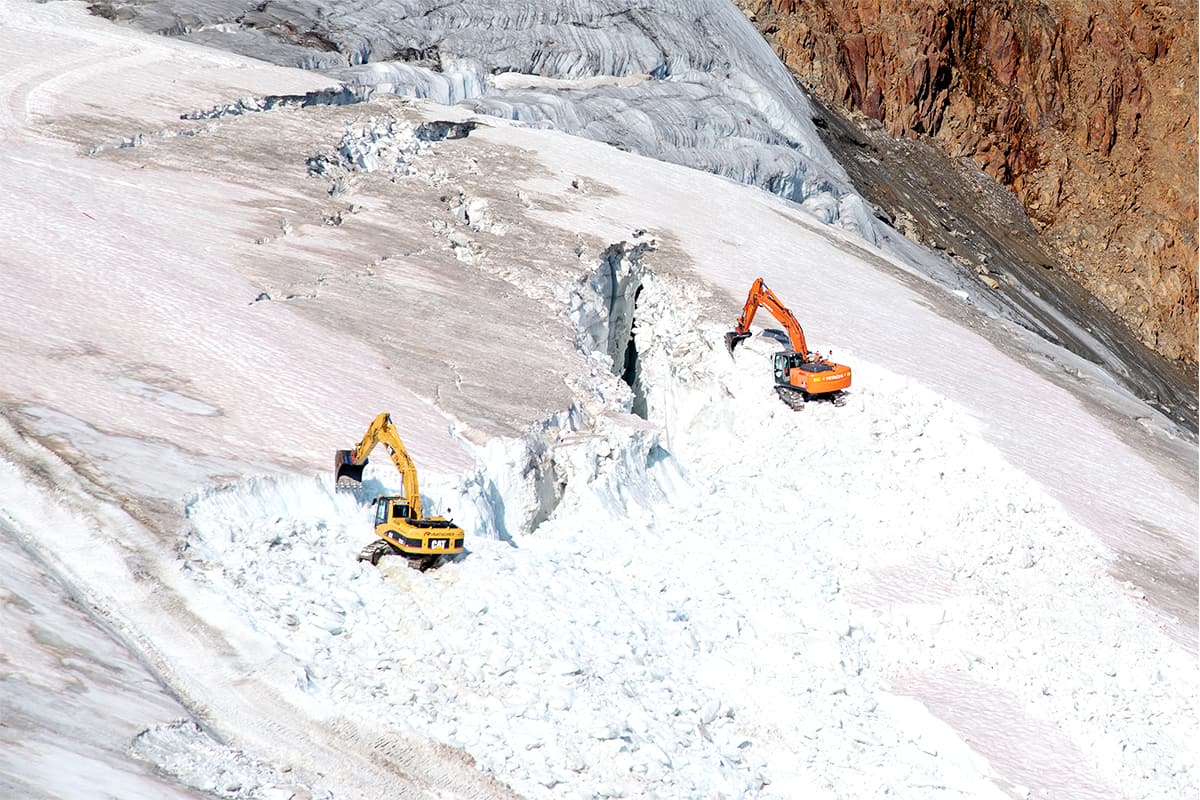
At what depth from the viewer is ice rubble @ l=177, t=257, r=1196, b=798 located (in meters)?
12.5

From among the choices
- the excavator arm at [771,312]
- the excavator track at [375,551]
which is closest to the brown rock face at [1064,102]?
the excavator arm at [771,312]

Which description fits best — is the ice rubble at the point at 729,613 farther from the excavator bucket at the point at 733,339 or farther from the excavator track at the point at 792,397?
the excavator bucket at the point at 733,339

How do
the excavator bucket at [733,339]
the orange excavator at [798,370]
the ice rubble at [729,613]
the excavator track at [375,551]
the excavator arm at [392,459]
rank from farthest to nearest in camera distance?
the excavator bucket at [733,339]
the orange excavator at [798,370]
the excavator arm at [392,459]
the excavator track at [375,551]
the ice rubble at [729,613]

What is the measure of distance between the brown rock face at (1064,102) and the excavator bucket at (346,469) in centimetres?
5019

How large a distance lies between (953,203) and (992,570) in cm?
4468

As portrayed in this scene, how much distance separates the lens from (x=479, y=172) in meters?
29.2

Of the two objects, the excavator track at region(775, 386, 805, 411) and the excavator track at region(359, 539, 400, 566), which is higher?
the excavator track at region(775, 386, 805, 411)

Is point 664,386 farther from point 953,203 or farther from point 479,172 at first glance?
point 953,203

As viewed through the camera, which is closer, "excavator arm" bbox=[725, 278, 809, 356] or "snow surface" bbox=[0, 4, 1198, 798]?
"snow surface" bbox=[0, 4, 1198, 798]

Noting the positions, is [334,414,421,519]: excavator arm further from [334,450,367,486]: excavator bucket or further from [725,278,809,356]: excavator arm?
[725,278,809,356]: excavator arm

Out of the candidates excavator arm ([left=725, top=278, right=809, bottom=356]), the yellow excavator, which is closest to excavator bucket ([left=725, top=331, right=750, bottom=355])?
excavator arm ([left=725, top=278, right=809, bottom=356])

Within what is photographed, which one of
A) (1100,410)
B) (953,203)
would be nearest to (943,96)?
(953,203)

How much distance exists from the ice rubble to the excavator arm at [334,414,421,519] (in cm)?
30

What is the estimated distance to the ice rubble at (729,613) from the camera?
12453 mm
